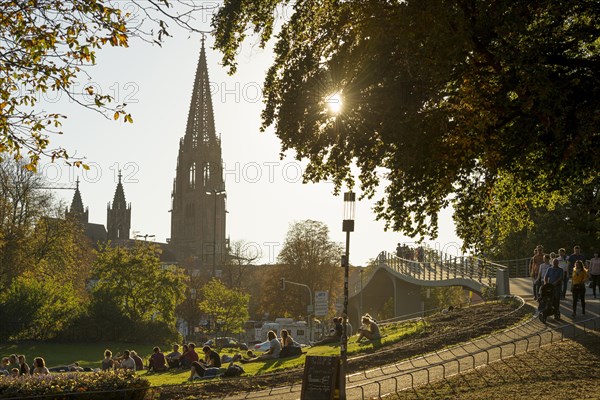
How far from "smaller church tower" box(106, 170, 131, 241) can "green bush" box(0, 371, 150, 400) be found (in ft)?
534

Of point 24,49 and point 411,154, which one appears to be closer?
point 24,49

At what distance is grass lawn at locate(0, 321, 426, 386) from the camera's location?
26.5 m

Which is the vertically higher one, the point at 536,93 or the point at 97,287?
the point at 536,93

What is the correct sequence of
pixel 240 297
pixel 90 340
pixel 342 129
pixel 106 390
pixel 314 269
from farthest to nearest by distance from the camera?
pixel 314 269 → pixel 240 297 → pixel 90 340 → pixel 106 390 → pixel 342 129

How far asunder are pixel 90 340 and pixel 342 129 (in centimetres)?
3963

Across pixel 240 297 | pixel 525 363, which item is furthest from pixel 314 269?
pixel 525 363

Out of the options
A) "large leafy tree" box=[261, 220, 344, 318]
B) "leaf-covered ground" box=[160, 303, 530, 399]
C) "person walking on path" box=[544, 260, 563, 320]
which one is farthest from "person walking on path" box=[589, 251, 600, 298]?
"large leafy tree" box=[261, 220, 344, 318]

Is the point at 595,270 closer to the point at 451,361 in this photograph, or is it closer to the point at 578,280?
the point at 578,280

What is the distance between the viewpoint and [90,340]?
177ft

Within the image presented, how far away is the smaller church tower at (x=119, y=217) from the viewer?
180 meters

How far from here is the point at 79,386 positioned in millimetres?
19000

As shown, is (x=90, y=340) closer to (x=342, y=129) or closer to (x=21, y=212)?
(x=21, y=212)

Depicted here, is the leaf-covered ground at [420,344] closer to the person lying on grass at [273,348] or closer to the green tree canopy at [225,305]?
the person lying on grass at [273,348]

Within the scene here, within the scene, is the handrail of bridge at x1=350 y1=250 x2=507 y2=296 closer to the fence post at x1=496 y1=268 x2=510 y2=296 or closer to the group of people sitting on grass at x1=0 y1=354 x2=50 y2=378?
the fence post at x1=496 y1=268 x2=510 y2=296
